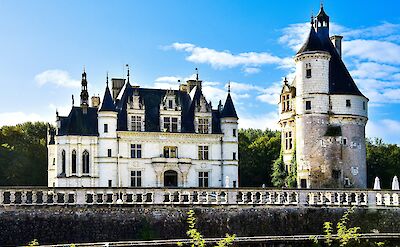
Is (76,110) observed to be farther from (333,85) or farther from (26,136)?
(26,136)

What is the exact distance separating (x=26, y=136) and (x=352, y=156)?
1532 inches

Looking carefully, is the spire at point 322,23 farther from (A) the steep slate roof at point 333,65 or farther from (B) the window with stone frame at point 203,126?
(B) the window with stone frame at point 203,126

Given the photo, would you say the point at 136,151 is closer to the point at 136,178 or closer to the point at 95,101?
the point at 136,178

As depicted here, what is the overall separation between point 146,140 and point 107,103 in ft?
12.6

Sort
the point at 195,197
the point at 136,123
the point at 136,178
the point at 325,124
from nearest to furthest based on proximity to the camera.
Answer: the point at 195,197, the point at 325,124, the point at 136,178, the point at 136,123

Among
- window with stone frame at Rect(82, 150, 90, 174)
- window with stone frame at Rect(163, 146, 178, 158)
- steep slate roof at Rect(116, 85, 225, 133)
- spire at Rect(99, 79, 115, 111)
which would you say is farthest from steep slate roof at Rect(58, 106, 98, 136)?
window with stone frame at Rect(163, 146, 178, 158)

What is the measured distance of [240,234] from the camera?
25781 mm

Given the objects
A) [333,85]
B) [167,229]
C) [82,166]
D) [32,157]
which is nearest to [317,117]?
[333,85]

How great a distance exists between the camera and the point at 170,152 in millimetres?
45562

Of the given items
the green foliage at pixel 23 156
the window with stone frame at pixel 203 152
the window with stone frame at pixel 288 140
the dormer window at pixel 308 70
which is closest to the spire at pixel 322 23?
the dormer window at pixel 308 70

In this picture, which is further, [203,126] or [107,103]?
[203,126]

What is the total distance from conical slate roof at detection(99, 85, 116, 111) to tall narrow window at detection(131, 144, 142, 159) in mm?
3109

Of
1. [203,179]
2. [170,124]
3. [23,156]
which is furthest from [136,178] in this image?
[23,156]

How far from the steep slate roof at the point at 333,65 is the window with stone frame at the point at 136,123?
40.3 ft
